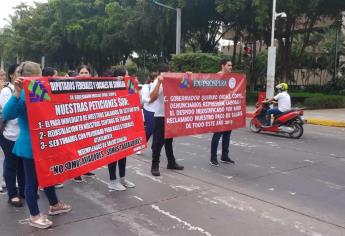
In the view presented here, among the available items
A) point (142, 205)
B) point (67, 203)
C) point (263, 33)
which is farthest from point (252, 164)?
point (263, 33)

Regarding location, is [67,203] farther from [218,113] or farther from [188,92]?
[218,113]

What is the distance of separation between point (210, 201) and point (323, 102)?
18.1 m

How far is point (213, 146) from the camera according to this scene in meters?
7.71

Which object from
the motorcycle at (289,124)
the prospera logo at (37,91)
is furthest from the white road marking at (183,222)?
the motorcycle at (289,124)

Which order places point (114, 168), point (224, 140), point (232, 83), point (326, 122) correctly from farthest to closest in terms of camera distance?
1. point (326, 122)
2. point (232, 83)
3. point (224, 140)
4. point (114, 168)

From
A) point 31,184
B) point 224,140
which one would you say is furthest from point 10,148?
point 224,140

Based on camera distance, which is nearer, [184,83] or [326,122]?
[184,83]

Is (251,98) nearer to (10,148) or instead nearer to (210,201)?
(210,201)

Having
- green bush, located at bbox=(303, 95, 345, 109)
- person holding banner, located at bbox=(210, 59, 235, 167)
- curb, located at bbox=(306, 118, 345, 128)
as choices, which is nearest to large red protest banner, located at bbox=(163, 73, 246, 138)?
person holding banner, located at bbox=(210, 59, 235, 167)

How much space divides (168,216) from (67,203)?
4.40ft

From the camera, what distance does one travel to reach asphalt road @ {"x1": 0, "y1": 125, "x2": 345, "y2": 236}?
464 cm

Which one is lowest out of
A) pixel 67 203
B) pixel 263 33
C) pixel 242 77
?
pixel 67 203

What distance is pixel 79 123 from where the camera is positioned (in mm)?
4945

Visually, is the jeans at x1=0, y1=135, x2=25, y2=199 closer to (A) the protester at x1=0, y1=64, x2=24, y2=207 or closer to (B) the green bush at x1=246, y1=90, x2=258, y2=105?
(A) the protester at x1=0, y1=64, x2=24, y2=207
